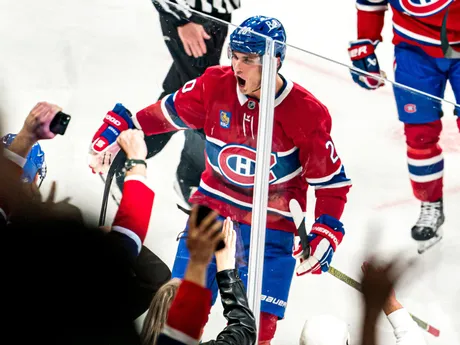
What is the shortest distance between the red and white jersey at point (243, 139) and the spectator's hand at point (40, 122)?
212 millimetres

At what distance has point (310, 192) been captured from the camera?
7.79 ft

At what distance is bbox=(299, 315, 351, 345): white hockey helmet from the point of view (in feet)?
7.42

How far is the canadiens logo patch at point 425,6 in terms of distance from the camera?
346cm

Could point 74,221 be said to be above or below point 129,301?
above

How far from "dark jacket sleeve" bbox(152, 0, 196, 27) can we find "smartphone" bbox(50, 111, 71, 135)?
347 millimetres

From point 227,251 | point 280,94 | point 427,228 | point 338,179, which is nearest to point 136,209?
point 227,251

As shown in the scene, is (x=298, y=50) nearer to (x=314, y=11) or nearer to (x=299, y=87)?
(x=299, y=87)

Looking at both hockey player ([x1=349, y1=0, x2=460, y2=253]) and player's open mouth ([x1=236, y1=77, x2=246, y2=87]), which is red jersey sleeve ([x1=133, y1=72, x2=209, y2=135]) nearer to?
player's open mouth ([x1=236, y1=77, x2=246, y2=87])

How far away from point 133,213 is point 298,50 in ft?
1.76

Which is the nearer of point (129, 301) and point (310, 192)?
point (129, 301)

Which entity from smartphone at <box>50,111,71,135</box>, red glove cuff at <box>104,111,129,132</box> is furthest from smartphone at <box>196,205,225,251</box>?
smartphone at <box>50,111,71,135</box>

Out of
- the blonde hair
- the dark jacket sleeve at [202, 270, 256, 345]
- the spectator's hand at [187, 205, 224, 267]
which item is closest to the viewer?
the blonde hair

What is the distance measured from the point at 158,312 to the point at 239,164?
534 millimetres

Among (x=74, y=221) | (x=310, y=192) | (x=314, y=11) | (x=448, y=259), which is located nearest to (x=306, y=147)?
(x=310, y=192)
